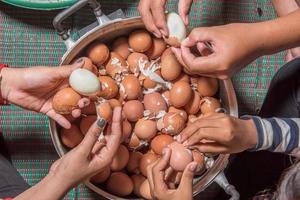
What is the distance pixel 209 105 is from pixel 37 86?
12.6 inches

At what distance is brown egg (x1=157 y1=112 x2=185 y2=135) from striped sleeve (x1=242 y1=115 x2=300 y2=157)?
0.44 feet

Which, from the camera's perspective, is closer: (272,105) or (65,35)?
(65,35)

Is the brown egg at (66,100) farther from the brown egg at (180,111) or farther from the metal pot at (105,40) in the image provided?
the brown egg at (180,111)

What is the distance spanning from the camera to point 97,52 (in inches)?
32.8

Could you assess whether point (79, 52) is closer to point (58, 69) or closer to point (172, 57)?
point (58, 69)

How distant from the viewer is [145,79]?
870mm

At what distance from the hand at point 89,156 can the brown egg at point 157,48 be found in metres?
0.18

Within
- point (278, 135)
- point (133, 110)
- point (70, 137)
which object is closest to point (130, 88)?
point (133, 110)

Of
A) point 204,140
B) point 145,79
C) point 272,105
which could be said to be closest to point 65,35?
point 145,79

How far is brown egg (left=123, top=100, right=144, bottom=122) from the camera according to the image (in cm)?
85

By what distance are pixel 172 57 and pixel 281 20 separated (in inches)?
8.4

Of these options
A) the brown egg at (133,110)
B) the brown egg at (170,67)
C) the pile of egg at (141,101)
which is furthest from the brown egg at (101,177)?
the brown egg at (170,67)

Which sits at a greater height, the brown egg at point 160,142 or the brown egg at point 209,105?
the brown egg at point 209,105

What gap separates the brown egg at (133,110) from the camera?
33.4 inches
